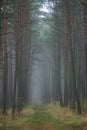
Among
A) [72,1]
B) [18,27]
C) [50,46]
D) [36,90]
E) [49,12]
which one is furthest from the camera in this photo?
[36,90]

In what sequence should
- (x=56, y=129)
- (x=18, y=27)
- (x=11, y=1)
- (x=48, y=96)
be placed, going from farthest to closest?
(x=48, y=96) < (x=18, y=27) < (x=11, y=1) < (x=56, y=129)

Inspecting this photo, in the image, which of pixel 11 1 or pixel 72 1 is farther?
pixel 72 1

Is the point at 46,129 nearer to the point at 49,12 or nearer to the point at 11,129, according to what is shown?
the point at 11,129

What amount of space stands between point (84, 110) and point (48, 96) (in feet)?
102

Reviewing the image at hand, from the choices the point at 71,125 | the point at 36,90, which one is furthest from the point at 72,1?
the point at 36,90

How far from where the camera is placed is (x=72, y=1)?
73.5 ft

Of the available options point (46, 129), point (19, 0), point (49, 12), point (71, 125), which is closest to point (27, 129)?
point (46, 129)

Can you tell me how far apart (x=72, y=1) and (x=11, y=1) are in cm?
520

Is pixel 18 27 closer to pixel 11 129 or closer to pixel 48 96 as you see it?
pixel 11 129

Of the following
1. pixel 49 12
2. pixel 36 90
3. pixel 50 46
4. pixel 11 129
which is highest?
pixel 49 12

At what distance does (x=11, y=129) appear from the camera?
13312 mm

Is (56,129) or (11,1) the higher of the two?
(11,1)

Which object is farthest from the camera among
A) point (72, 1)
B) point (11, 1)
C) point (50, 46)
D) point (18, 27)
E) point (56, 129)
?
point (50, 46)

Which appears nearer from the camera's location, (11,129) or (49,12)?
(11,129)
